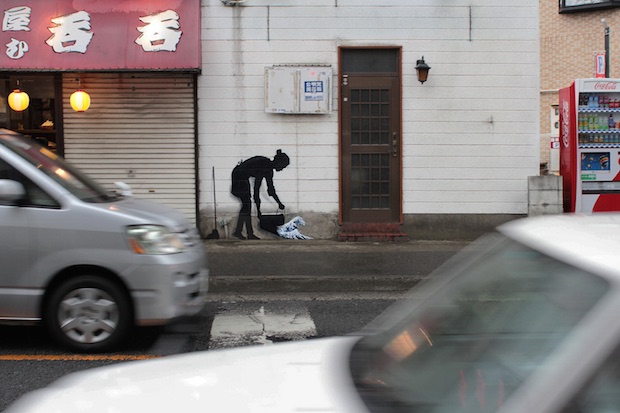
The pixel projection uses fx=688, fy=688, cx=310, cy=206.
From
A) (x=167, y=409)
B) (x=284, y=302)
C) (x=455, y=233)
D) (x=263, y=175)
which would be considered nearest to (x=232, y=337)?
(x=284, y=302)

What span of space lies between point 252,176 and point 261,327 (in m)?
5.42

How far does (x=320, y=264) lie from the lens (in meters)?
9.63

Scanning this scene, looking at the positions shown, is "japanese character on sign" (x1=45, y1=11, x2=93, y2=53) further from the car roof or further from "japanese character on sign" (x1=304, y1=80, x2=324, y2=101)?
the car roof

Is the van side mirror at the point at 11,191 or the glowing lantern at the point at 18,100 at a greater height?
the glowing lantern at the point at 18,100

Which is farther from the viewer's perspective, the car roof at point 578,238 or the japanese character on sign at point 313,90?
the japanese character on sign at point 313,90

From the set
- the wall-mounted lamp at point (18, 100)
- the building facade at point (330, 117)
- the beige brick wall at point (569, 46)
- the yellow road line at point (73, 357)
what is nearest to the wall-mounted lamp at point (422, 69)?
the building facade at point (330, 117)

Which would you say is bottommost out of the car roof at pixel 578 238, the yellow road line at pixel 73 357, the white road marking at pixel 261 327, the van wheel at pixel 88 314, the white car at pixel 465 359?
the white road marking at pixel 261 327

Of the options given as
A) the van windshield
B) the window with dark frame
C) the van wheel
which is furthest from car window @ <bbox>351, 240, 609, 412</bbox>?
the window with dark frame

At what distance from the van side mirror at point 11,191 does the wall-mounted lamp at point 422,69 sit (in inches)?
301

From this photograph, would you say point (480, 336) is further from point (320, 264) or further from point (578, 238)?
point (320, 264)

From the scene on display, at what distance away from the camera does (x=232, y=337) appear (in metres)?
6.32

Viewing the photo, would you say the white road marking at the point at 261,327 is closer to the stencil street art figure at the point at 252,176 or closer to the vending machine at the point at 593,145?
→ the stencil street art figure at the point at 252,176

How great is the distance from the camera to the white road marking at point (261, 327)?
6242 millimetres

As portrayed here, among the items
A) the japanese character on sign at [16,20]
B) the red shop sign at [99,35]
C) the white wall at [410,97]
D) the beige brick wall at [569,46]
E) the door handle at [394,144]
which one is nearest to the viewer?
the red shop sign at [99,35]
